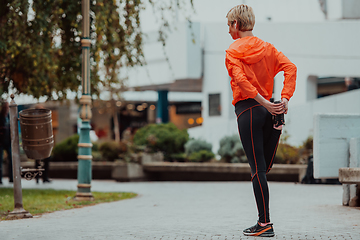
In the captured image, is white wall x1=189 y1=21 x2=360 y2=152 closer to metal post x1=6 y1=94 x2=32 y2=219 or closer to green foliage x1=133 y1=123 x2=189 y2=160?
green foliage x1=133 y1=123 x2=189 y2=160

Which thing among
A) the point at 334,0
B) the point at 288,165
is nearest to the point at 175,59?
the point at 334,0

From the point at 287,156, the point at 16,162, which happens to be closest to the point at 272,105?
the point at 16,162

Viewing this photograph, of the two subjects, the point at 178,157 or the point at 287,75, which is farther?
the point at 178,157

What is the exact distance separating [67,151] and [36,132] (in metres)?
10.3

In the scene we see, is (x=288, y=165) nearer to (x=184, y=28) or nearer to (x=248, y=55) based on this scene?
(x=248, y=55)

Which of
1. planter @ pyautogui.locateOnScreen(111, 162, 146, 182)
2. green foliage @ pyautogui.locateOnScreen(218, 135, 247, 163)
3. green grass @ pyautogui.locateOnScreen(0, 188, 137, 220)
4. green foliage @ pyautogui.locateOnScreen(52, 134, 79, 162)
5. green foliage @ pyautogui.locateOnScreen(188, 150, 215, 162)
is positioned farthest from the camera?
green foliage @ pyautogui.locateOnScreen(52, 134, 79, 162)

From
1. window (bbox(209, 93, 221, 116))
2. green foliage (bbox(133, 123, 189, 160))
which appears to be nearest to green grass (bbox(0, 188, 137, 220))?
green foliage (bbox(133, 123, 189, 160))

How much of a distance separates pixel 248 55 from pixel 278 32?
17215mm

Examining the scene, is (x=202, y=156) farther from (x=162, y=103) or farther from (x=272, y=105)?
(x=162, y=103)

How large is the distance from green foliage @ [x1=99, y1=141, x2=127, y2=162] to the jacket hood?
1118cm

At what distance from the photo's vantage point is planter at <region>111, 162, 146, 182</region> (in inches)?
544

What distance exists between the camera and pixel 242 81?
4.26 metres

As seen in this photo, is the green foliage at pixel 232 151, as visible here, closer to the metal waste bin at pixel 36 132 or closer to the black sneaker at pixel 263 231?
the metal waste bin at pixel 36 132

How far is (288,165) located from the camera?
40.2 ft
